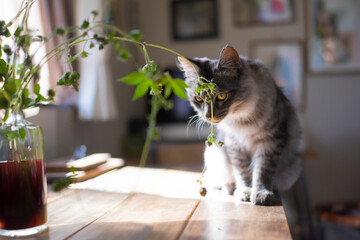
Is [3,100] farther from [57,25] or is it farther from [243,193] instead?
[57,25]

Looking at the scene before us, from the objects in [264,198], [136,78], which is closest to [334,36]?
[264,198]

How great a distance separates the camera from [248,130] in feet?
3.52

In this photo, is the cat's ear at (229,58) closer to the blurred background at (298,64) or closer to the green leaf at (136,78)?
the green leaf at (136,78)

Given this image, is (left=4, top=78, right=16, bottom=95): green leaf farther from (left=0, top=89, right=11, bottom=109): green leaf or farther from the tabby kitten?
the tabby kitten

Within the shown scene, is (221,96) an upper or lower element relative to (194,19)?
lower

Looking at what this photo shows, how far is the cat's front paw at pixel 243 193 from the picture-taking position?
3.09 ft

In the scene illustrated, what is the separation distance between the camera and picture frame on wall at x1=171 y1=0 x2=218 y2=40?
372cm

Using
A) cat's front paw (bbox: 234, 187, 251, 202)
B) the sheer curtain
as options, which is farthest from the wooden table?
the sheer curtain

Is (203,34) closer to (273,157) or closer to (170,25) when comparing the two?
(170,25)

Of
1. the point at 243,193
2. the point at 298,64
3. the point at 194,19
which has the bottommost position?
the point at 243,193

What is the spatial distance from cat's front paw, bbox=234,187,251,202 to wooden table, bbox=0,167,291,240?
0.08ft

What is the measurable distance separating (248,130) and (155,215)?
0.43 m

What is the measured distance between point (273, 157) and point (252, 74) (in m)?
0.27

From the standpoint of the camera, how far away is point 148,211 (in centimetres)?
86
